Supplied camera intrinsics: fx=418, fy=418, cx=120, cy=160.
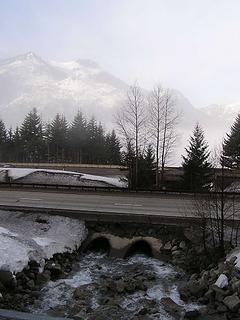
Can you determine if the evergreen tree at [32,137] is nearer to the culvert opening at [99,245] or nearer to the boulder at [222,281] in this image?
the culvert opening at [99,245]

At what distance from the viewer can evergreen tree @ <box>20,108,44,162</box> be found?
71125 mm

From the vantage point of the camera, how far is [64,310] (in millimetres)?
13414

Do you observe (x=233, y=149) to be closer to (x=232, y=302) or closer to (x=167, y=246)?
(x=167, y=246)

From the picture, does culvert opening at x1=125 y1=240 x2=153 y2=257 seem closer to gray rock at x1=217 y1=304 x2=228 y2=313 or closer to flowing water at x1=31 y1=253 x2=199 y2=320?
flowing water at x1=31 y1=253 x2=199 y2=320

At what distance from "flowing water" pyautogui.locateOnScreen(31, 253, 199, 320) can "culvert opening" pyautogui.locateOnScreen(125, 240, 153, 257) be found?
0.48 m

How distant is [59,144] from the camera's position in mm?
71438

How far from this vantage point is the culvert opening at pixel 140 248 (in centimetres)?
1966

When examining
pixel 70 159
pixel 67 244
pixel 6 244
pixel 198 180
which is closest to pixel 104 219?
pixel 67 244

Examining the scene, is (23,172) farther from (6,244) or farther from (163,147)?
(6,244)

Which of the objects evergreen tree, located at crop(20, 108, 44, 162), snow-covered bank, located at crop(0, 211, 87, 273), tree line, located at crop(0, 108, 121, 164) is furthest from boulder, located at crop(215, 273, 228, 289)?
evergreen tree, located at crop(20, 108, 44, 162)

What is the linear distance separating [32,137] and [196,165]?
42149 millimetres

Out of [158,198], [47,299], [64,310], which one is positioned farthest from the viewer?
[158,198]

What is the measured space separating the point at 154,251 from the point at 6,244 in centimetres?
682

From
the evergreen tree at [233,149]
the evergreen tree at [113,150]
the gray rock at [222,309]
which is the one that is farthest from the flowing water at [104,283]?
the evergreen tree at [113,150]
